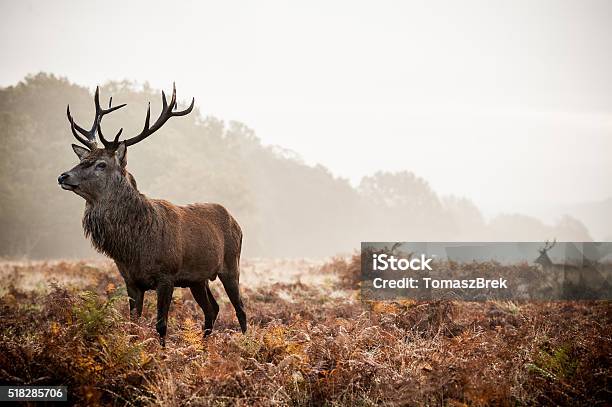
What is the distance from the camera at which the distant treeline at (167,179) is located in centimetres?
3316

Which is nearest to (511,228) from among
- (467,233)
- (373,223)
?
(467,233)

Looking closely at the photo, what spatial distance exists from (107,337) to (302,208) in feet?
196

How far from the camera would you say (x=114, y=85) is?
141ft

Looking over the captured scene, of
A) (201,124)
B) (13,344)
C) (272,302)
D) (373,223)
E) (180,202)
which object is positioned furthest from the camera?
(373,223)

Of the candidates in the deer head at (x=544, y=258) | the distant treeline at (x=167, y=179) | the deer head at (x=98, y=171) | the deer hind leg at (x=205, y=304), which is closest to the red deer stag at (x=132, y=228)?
the deer head at (x=98, y=171)

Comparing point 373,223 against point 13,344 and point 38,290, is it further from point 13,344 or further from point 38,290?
point 13,344

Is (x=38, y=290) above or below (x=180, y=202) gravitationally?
below

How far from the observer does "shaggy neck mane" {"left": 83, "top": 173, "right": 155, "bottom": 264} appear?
6.57 meters

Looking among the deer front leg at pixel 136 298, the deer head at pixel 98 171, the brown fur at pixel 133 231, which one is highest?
the deer head at pixel 98 171

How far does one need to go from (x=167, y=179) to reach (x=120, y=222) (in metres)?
31.6

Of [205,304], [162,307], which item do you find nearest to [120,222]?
[162,307]

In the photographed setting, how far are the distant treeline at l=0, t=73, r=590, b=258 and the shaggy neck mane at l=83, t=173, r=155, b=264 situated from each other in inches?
1169

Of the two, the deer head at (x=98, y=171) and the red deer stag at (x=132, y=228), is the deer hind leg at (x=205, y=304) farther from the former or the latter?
the deer head at (x=98, y=171)

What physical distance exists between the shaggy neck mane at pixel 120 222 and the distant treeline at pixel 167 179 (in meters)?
29.7
